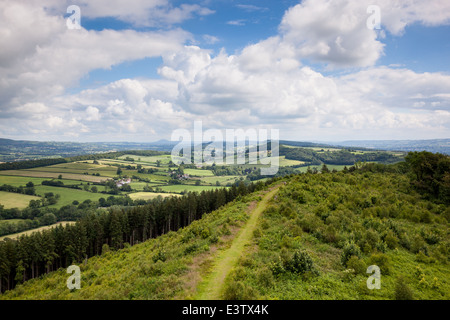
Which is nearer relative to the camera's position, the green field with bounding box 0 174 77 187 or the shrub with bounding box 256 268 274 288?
the shrub with bounding box 256 268 274 288

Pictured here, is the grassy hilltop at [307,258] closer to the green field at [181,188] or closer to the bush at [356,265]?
the bush at [356,265]

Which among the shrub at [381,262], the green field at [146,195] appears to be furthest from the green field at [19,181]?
the shrub at [381,262]

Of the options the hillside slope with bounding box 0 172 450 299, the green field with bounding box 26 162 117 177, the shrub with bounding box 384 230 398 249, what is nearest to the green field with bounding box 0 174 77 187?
the green field with bounding box 26 162 117 177

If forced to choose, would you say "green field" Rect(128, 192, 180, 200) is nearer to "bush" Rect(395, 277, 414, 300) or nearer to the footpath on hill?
the footpath on hill

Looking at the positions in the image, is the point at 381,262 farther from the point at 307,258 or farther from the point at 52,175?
the point at 52,175
